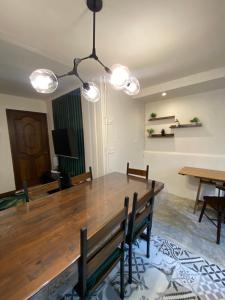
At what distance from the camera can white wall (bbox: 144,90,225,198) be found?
286 centimetres

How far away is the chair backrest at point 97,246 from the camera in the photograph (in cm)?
78

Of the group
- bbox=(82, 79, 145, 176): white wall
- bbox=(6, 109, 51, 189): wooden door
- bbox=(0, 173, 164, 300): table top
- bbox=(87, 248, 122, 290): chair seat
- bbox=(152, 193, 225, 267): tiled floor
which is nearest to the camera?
bbox=(0, 173, 164, 300): table top

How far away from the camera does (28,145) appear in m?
3.90

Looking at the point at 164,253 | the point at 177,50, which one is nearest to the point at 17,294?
the point at 164,253

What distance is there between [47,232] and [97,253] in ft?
1.20

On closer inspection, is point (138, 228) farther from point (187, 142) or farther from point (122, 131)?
point (187, 142)

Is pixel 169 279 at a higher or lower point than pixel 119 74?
lower

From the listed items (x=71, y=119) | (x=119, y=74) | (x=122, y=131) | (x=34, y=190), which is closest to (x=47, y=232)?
(x=34, y=190)

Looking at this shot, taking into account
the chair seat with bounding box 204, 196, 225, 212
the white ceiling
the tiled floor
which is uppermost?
the white ceiling

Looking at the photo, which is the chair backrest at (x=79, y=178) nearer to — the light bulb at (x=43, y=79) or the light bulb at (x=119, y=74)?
the light bulb at (x=43, y=79)

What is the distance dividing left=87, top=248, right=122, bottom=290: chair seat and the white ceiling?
6.52ft

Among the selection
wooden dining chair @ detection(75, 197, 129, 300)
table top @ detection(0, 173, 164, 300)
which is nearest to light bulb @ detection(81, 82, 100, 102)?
table top @ detection(0, 173, 164, 300)

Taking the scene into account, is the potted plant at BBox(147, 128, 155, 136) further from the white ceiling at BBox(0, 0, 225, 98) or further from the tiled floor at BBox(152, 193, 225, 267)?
the tiled floor at BBox(152, 193, 225, 267)

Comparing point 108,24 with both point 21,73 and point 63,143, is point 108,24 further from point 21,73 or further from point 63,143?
point 63,143
